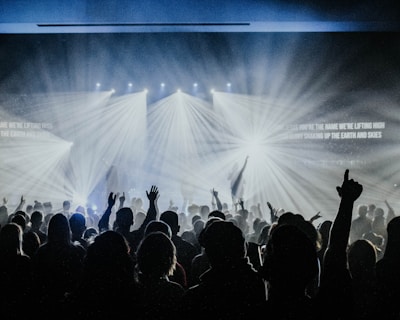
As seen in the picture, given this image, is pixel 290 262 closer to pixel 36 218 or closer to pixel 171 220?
pixel 171 220

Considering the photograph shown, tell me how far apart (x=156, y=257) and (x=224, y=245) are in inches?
21.7

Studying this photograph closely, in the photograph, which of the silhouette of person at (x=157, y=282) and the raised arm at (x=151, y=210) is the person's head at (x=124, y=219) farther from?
the silhouette of person at (x=157, y=282)

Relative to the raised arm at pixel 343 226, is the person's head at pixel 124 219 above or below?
below

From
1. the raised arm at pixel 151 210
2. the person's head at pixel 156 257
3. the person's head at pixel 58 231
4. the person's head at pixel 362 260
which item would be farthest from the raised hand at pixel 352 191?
the raised arm at pixel 151 210

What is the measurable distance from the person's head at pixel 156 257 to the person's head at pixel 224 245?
42 centimetres

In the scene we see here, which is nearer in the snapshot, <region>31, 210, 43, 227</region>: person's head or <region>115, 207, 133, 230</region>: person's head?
<region>115, 207, 133, 230</region>: person's head

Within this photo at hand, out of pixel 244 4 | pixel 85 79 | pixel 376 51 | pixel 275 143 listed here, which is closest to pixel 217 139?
pixel 275 143

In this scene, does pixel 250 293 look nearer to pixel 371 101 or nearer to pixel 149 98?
pixel 371 101

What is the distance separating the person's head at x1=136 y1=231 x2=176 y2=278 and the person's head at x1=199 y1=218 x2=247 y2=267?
424mm

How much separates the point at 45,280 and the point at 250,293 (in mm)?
1700

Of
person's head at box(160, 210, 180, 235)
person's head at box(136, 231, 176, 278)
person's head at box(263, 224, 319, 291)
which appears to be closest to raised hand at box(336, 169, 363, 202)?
person's head at box(263, 224, 319, 291)

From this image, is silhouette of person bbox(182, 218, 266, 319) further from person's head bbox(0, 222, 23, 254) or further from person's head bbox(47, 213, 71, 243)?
person's head bbox(0, 222, 23, 254)

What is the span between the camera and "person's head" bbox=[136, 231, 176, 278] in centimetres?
249

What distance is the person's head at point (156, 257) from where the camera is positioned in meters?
2.49
